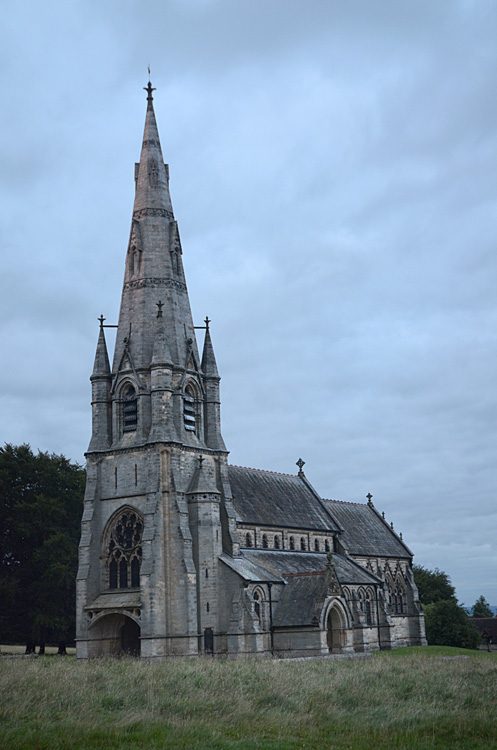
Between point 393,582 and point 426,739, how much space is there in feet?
169

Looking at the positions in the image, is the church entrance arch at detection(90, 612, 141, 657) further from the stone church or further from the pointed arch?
the pointed arch

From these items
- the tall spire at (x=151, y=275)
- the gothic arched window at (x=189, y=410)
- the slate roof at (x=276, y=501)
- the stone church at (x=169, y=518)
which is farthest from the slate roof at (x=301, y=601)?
the tall spire at (x=151, y=275)

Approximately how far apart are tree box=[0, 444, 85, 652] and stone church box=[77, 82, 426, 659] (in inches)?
310

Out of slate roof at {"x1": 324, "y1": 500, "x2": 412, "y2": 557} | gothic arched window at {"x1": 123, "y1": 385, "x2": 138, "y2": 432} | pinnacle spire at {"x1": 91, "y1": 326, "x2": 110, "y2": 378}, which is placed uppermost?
pinnacle spire at {"x1": 91, "y1": 326, "x2": 110, "y2": 378}

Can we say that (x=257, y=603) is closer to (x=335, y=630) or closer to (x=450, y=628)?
(x=335, y=630)

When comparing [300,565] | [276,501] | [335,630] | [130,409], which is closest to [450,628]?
[300,565]

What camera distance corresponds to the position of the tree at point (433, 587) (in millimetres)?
93125

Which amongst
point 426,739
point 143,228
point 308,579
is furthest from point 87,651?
point 426,739

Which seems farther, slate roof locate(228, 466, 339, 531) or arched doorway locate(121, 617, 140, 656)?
slate roof locate(228, 466, 339, 531)

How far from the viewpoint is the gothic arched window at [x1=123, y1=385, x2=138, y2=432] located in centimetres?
4941

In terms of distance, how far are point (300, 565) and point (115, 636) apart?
14278 mm

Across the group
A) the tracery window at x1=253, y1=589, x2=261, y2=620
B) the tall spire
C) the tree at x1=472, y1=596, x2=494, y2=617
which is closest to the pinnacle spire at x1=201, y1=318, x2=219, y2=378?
the tall spire

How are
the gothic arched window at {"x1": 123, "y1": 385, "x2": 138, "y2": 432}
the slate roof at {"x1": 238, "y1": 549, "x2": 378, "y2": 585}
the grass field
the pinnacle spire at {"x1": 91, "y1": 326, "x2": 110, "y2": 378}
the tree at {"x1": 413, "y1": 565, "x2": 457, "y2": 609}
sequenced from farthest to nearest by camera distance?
the tree at {"x1": 413, "y1": 565, "x2": 457, "y2": 609} < the slate roof at {"x1": 238, "y1": 549, "x2": 378, "y2": 585} < the pinnacle spire at {"x1": 91, "y1": 326, "x2": 110, "y2": 378} < the gothic arched window at {"x1": 123, "y1": 385, "x2": 138, "y2": 432} < the grass field

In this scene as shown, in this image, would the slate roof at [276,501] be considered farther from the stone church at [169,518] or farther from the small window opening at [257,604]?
the small window opening at [257,604]
